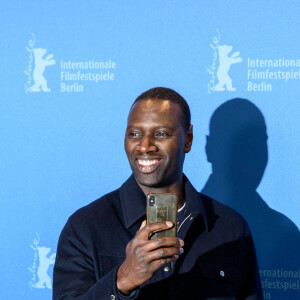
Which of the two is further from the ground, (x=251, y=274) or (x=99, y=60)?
(x=99, y=60)

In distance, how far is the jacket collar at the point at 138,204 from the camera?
1.25 meters

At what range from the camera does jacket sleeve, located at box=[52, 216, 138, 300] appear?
3.82 ft

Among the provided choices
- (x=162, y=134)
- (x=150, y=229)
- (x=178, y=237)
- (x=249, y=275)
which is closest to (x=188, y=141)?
(x=162, y=134)

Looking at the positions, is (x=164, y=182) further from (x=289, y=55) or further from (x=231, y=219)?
(x=289, y=55)

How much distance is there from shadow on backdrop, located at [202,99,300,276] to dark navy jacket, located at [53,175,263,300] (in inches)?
17.8

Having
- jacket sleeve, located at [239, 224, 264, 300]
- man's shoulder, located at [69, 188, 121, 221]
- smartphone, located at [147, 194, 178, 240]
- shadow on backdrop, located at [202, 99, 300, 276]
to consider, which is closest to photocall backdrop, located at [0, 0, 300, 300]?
shadow on backdrop, located at [202, 99, 300, 276]

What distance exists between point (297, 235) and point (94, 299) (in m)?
0.94

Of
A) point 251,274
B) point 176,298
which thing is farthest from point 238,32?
point 176,298

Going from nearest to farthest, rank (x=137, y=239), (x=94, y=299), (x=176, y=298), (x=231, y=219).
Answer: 1. (x=137, y=239)
2. (x=94, y=299)
3. (x=176, y=298)
4. (x=231, y=219)

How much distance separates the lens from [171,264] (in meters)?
1.22

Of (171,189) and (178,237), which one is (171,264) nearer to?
(178,237)

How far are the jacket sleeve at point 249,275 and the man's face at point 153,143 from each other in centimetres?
26

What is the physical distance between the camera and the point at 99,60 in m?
1.91

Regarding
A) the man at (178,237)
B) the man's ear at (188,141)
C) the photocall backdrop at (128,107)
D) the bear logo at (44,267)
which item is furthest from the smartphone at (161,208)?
the bear logo at (44,267)
